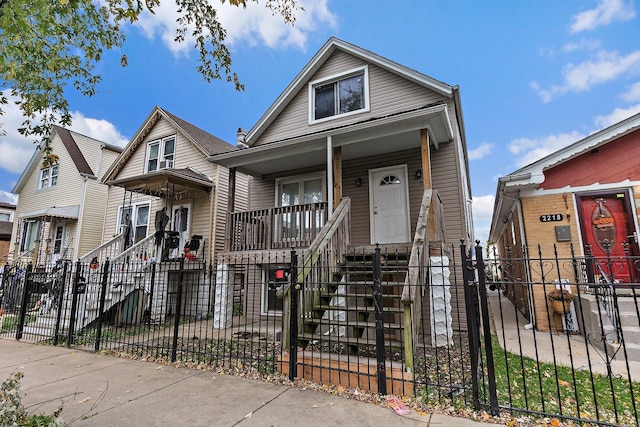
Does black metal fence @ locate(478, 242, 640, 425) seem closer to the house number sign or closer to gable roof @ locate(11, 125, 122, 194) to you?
the house number sign

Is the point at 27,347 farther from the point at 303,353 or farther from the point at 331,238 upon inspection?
the point at 331,238

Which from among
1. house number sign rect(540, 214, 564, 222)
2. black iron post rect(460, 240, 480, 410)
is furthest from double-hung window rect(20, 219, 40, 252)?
house number sign rect(540, 214, 564, 222)

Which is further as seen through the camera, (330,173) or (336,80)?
(336,80)

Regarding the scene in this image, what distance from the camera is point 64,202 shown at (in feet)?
50.4

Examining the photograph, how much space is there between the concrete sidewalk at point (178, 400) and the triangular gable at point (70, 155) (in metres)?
13.1

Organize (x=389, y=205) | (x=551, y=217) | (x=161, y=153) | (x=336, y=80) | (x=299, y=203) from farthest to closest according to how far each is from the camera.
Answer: (x=161, y=153), (x=336, y=80), (x=299, y=203), (x=389, y=205), (x=551, y=217)

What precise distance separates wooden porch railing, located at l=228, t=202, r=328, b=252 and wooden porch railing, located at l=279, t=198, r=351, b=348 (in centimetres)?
86

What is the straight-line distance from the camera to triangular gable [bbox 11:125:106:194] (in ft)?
50.2

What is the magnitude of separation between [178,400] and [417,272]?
3386 millimetres

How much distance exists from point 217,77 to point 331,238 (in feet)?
11.6

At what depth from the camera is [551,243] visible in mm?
7184

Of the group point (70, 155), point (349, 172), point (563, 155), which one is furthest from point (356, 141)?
point (70, 155)

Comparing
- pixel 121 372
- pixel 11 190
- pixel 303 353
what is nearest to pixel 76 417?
pixel 121 372

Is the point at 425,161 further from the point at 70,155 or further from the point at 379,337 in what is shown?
the point at 70,155
